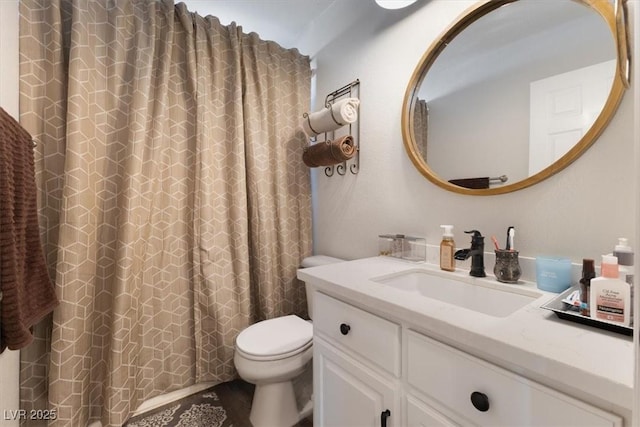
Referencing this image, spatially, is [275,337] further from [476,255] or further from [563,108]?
[563,108]

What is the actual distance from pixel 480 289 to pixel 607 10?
955mm

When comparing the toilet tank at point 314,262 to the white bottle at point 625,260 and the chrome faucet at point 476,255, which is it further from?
the white bottle at point 625,260

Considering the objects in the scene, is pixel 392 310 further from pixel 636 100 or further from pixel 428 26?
pixel 428 26

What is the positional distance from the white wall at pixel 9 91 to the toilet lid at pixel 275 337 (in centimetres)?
89

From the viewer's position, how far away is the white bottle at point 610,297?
0.56 m

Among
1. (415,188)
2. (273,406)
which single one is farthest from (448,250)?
(273,406)

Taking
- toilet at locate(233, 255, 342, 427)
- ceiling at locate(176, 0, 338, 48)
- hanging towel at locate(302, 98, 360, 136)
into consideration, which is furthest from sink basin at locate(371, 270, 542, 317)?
ceiling at locate(176, 0, 338, 48)

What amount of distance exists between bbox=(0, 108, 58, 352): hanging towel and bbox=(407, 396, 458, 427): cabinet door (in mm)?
1228

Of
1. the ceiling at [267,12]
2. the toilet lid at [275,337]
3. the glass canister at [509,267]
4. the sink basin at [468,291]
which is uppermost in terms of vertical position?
the ceiling at [267,12]

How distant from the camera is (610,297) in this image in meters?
0.58

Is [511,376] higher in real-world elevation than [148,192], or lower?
lower

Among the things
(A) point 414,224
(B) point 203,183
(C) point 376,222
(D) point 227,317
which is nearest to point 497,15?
(A) point 414,224

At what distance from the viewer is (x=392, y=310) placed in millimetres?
735

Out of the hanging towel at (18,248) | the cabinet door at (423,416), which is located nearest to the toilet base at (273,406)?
the cabinet door at (423,416)
